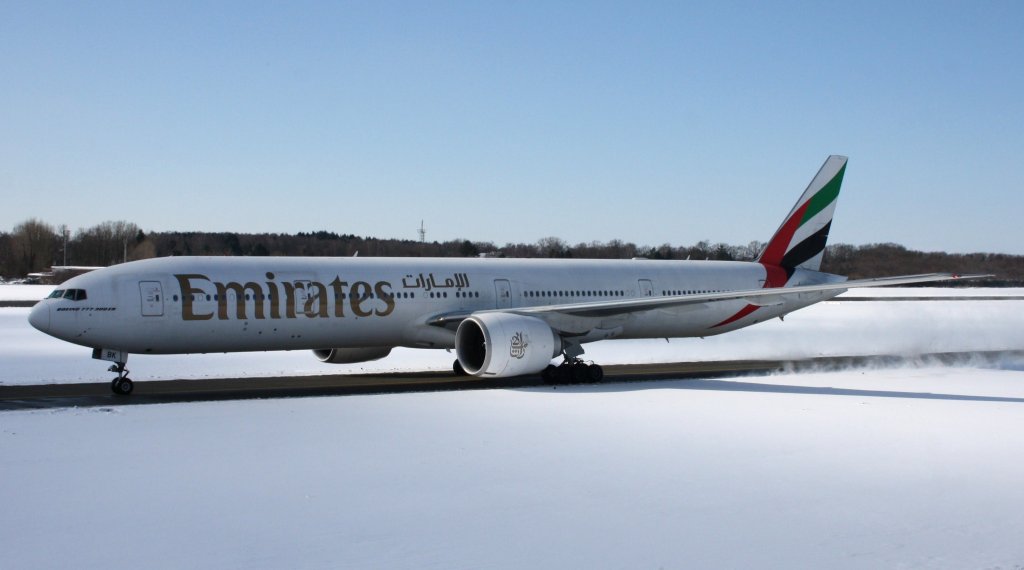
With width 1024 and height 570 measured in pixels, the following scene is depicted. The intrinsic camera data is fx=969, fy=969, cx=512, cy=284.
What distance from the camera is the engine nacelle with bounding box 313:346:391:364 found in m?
25.3

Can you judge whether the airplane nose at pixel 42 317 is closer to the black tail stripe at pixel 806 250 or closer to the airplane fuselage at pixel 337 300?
the airplane fuselage at pixel 337 300

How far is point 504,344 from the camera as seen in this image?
21375mm

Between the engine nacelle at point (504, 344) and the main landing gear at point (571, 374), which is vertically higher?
the engine nacelle at point (504, 344)

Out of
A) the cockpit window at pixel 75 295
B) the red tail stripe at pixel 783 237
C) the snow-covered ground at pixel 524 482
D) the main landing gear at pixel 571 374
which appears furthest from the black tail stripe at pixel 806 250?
the cockpit window at pixel 75 295

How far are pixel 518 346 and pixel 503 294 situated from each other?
3947 millimetres

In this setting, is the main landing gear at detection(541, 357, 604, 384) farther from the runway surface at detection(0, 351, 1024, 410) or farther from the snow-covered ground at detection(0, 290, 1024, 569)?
the snow-covered ground at detection(0, 290, 1024, 569)

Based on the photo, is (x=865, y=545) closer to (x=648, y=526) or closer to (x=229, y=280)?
(x=648, y=526)

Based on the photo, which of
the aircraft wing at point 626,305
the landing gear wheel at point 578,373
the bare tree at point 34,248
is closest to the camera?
the aircraft wing at point 626,305

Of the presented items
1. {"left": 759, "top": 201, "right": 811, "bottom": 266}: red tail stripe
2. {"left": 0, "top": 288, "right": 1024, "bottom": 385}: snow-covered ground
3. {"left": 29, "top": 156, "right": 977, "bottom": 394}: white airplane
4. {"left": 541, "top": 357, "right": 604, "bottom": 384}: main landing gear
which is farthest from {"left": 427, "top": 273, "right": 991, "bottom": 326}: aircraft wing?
{"left": 759, "top": 201, "right": 811, "bottom": 266}: red tail stripe

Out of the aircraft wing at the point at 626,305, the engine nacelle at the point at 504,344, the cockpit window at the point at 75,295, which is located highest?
the cockpit window at the point at 75,295

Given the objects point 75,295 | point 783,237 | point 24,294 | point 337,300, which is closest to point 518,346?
point 337,300

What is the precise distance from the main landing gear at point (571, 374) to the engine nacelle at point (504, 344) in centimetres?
56

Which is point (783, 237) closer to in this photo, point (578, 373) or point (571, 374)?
point (578, 373)

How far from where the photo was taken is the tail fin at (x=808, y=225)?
98.8 ft
